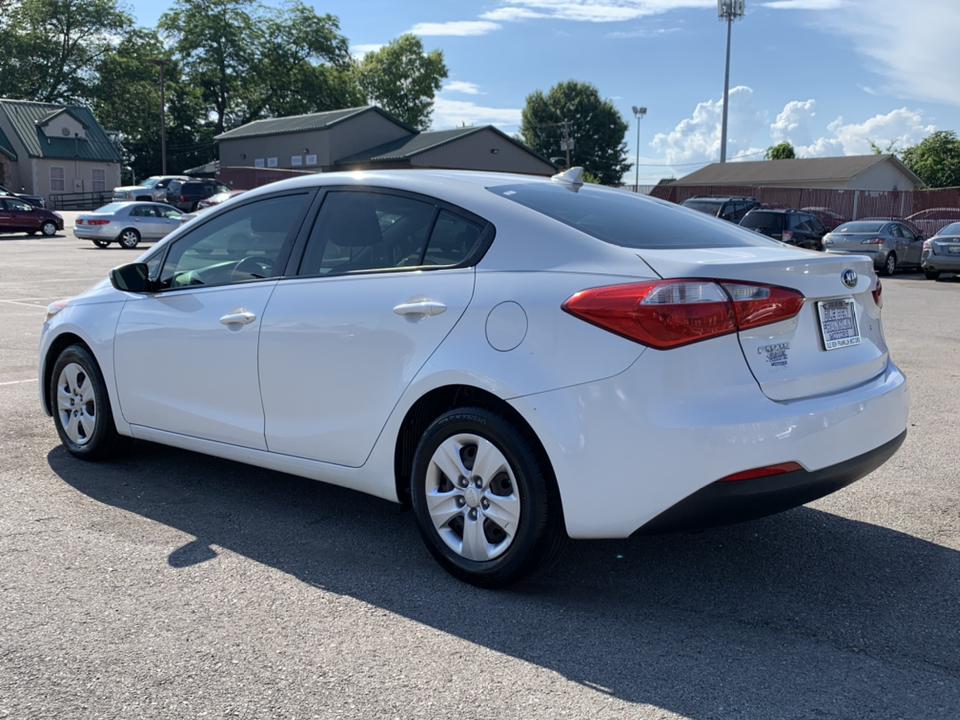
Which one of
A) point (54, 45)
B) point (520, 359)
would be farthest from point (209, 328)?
point (54, 45)

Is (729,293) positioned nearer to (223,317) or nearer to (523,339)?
(523,339)

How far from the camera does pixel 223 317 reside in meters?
4.71

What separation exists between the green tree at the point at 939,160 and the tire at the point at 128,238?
71.5 m

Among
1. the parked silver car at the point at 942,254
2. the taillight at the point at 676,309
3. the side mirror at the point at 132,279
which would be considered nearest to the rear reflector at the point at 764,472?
the taillight at the point at 676,309

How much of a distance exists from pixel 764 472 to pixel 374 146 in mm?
57950

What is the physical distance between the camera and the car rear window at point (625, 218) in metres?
3.95

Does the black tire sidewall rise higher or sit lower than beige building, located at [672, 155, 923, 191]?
lower

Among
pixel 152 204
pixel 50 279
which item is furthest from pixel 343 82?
pixel 50 279

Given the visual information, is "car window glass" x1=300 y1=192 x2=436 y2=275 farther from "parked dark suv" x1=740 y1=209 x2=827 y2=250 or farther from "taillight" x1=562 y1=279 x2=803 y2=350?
"parked dark suv" x1=740 y1=209 x2=827 y2=250

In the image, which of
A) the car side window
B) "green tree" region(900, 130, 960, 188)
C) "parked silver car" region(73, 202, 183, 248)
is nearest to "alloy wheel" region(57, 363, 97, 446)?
the car side window

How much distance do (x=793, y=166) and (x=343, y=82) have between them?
37.2 metres

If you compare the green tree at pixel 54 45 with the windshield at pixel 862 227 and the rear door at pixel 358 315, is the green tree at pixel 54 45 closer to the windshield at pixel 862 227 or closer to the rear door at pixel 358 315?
the windshield at pixel 862 227

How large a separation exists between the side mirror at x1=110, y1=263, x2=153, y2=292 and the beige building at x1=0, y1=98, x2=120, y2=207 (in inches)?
2478

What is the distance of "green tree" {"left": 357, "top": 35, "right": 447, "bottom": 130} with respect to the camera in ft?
316
